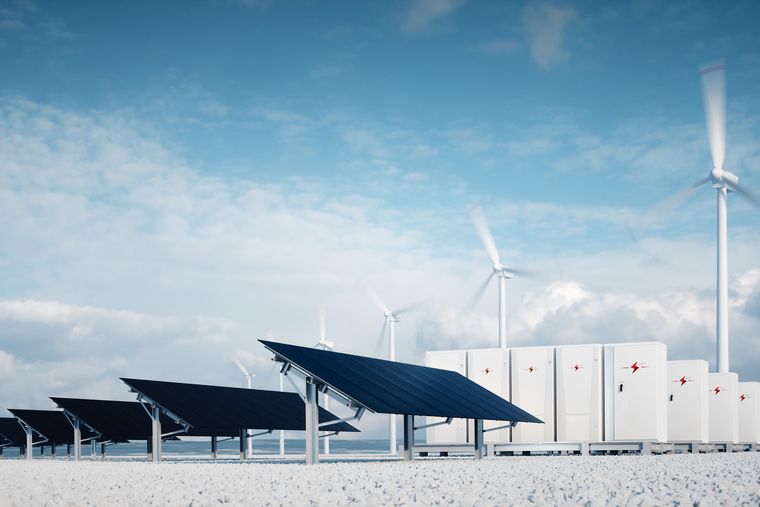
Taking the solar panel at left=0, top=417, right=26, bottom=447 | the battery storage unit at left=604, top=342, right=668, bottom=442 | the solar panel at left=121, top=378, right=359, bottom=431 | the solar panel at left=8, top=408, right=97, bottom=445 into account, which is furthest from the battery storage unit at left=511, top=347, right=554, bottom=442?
the solar panel at left=0, top=417, right=26, bottom=447

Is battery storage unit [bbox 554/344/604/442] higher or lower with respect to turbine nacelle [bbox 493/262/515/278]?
lower

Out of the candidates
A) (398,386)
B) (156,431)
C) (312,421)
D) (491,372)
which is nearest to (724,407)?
(491,372)

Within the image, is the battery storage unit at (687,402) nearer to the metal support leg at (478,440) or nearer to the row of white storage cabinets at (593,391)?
the row of white storage cabinets at (593,391)

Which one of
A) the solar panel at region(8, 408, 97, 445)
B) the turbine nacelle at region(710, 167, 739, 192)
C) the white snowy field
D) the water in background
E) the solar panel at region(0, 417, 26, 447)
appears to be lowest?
the water in background

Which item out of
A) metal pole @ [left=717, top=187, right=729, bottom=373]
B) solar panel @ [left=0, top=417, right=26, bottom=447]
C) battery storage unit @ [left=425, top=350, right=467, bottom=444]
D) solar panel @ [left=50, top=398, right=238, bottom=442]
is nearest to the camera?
solar panel @ [left=50, top=398, right=238, bottom=442]

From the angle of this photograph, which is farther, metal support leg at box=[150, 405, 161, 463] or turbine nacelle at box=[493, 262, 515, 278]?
turbine nacelle at box=[493, 262, 515, 278]

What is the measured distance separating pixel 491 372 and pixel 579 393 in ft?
16.0

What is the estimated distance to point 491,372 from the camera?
1478 inches

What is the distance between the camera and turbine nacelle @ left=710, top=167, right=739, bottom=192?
42562 mm

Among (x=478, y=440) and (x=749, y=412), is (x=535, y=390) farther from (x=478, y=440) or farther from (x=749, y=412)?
(x=749, y=412)

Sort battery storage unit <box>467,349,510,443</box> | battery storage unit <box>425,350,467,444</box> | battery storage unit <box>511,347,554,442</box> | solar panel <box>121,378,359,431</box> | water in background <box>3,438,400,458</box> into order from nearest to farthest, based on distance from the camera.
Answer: solar panel <box>121,378,359,431</box> < battery storage unit <box>511,347,554,442</box> < battery storage unit <box>467,349,510,443</box> < battery storage unit <box>425,350,467,444</box> < water in background <box>3,438,400,458</box>

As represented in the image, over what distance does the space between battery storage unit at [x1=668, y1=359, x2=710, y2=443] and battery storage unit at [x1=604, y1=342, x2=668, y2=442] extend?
2.07 meters

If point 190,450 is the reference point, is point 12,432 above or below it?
above

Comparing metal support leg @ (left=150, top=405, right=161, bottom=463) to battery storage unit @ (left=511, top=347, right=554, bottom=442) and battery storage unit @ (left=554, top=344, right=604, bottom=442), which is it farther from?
battery storage unit @ (left=554, top=344, right=604, bottom=442)
